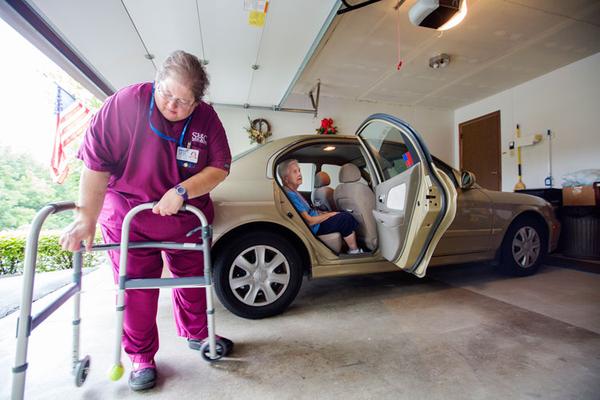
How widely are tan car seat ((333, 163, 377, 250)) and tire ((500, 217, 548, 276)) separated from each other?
1.46 m

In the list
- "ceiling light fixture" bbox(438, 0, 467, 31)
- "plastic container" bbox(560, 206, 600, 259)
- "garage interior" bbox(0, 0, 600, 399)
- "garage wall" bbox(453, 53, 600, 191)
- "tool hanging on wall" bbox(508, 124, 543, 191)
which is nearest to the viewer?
"garage interior" bbox(0, 0, 600, 399)

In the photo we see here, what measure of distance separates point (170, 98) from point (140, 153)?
26cm

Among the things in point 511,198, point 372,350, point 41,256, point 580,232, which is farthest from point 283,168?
point 580,232

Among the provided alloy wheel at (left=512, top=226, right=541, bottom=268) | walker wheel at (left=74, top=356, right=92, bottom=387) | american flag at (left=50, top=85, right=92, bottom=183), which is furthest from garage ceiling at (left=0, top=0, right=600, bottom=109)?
walker wheel at (left=74, top=356, right=92, bottom=387)

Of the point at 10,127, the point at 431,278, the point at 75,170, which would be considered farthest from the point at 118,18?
the point at 431,278

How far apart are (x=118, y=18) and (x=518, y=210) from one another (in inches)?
164

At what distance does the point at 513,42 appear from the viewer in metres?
3.52

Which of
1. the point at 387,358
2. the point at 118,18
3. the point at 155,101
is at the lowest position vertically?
the point at 387,358

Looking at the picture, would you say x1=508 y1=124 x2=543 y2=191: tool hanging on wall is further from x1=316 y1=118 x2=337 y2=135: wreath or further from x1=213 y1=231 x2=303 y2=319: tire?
x1=213 y1=231 x2=303 y2=319: tire

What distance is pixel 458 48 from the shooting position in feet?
11.9

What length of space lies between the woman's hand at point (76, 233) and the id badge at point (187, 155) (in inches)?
16.2

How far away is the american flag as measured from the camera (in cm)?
373

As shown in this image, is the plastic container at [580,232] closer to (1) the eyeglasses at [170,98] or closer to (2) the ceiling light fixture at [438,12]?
(2) the ceiling light fixture at [438,12]

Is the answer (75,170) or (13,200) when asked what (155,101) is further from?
(75,170)
